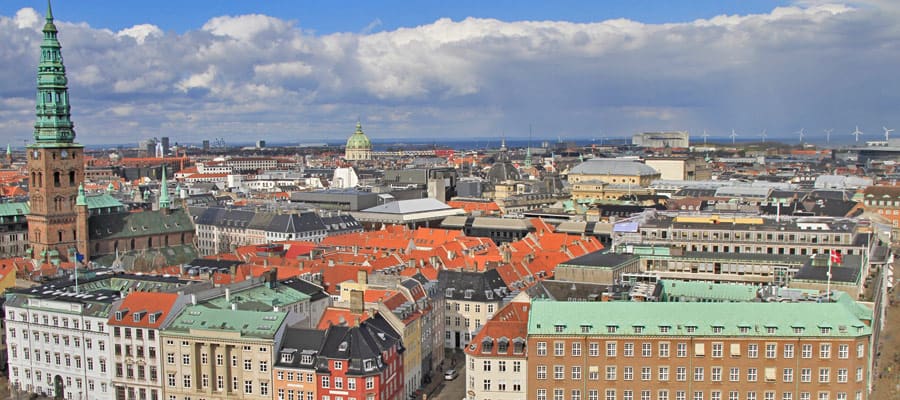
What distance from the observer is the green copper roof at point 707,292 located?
266 ft

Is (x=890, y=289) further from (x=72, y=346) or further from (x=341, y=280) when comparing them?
(x=72, y=346)

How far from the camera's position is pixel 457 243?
133875 mm

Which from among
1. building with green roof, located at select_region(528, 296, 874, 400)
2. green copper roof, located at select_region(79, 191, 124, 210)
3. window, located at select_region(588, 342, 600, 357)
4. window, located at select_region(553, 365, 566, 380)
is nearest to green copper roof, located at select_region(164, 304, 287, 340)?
building with green roof, located at select_region(528, 296, 874, 400)

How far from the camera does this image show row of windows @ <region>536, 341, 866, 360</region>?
6744cm

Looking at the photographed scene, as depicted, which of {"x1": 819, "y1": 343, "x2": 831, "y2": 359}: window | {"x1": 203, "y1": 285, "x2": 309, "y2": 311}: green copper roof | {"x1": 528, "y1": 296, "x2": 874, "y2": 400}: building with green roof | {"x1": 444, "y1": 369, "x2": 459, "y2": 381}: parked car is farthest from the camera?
{"x1": 444, "y1": 369, "x2": 459, "y2": 381}: parked car

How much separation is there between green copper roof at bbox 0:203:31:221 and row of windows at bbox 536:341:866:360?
123m

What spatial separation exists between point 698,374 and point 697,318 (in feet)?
14.2

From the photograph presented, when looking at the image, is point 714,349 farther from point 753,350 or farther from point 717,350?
point 753,350

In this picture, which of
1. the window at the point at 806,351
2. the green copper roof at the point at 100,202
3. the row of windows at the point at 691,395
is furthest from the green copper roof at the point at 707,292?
the green copper roof at the point at 100,202

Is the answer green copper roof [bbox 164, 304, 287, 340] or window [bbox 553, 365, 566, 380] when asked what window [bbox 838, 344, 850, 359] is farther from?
green copper roof [bbox 164, 304, 287, 340]

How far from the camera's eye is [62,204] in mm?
133500

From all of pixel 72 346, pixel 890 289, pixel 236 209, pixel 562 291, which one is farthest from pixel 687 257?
pixel 236 209

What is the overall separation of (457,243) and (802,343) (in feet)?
234

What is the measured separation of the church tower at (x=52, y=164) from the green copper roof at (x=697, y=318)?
86477 millimetres
